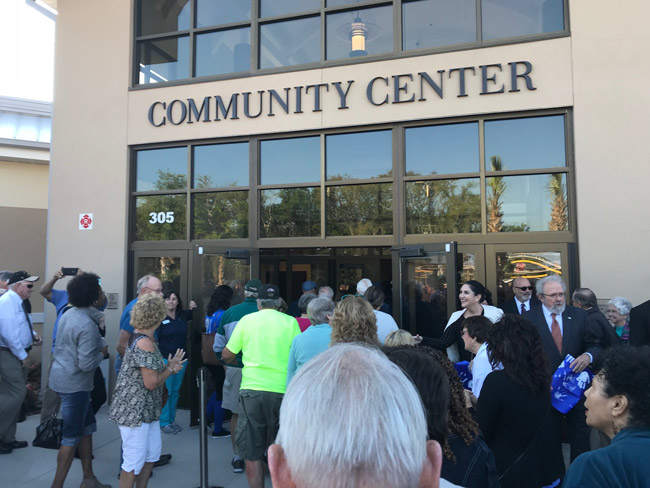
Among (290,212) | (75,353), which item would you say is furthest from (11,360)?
(290,212)

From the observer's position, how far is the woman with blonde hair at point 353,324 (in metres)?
3.38

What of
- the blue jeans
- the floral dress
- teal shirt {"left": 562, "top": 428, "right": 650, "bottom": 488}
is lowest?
the blue jeans

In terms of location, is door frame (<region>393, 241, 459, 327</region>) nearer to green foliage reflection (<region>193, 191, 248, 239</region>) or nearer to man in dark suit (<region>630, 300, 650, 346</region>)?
man in dark suit (<region>630, 300, 650, 346</region>)

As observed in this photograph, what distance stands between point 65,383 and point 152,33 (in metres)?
6.24

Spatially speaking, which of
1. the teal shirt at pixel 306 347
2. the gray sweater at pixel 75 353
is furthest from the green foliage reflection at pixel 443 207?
the gray sweater at pixel 75 353

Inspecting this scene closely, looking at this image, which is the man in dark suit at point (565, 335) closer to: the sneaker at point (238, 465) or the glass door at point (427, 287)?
the glass door at point (427, 287)

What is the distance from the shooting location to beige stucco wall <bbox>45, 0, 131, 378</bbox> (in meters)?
7.89

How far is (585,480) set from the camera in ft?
5.43

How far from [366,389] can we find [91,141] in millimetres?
8358

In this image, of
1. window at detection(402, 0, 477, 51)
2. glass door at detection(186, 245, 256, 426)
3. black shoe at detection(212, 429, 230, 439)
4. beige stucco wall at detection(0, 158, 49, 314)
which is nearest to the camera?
black shoe at detection(212, 429, 230, 439)

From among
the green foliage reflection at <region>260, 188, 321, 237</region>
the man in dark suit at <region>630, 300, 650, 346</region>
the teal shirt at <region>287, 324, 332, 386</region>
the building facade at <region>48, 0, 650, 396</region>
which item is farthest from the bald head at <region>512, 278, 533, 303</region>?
the teal shirt at <region>287, 324, 332, 386</region>

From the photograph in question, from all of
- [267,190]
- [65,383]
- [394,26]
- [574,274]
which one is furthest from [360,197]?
[65,383]

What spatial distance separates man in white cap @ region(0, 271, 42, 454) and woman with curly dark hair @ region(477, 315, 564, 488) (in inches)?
197

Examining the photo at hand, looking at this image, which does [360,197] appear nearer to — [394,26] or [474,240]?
[474,240]
